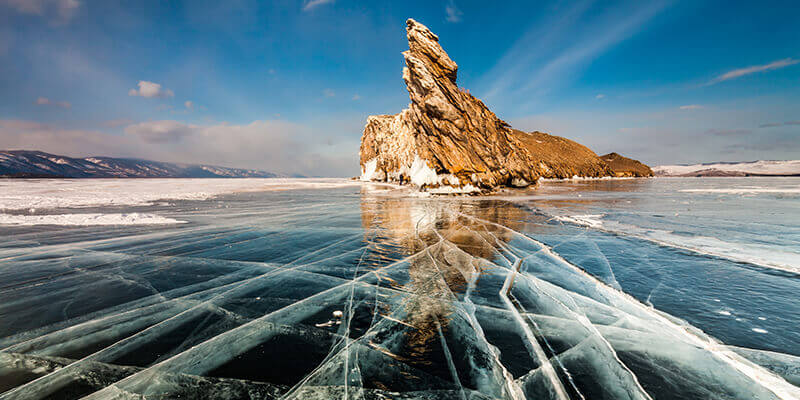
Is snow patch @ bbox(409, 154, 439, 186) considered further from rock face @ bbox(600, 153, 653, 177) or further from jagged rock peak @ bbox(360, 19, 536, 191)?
rock face @ bbox(600, 153, 653, 177)

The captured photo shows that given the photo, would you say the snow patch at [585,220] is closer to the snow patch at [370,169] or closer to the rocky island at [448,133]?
the rocky island at [448,133]

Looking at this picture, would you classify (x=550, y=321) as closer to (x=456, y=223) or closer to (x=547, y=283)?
(x=547, y=283)

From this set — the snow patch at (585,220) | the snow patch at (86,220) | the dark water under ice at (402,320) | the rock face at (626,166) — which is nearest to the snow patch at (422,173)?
Answer: the snow patch at (585,220)

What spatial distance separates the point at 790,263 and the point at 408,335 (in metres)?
8.90

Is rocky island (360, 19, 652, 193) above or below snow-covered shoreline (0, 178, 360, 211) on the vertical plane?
above

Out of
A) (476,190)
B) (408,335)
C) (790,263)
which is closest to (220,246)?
(408,335)

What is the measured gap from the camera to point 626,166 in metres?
143

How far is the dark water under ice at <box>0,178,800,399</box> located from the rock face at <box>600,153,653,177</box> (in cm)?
16364

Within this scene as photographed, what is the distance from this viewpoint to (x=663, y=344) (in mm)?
3123

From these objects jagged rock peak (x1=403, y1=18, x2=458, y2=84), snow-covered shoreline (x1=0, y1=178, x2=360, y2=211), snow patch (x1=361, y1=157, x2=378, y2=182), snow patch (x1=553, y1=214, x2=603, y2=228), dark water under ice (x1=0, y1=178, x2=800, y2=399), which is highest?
jagged rock peak (x1=403, y1=18, x2=458, y2=84)

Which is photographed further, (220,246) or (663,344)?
(220,246)

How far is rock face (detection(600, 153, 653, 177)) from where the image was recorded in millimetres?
134125

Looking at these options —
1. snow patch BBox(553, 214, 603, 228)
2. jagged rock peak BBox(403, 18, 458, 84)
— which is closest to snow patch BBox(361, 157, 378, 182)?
jagged rock peak BBox(403, 18, 458, 84)

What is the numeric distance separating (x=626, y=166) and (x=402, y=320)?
18801 cm
